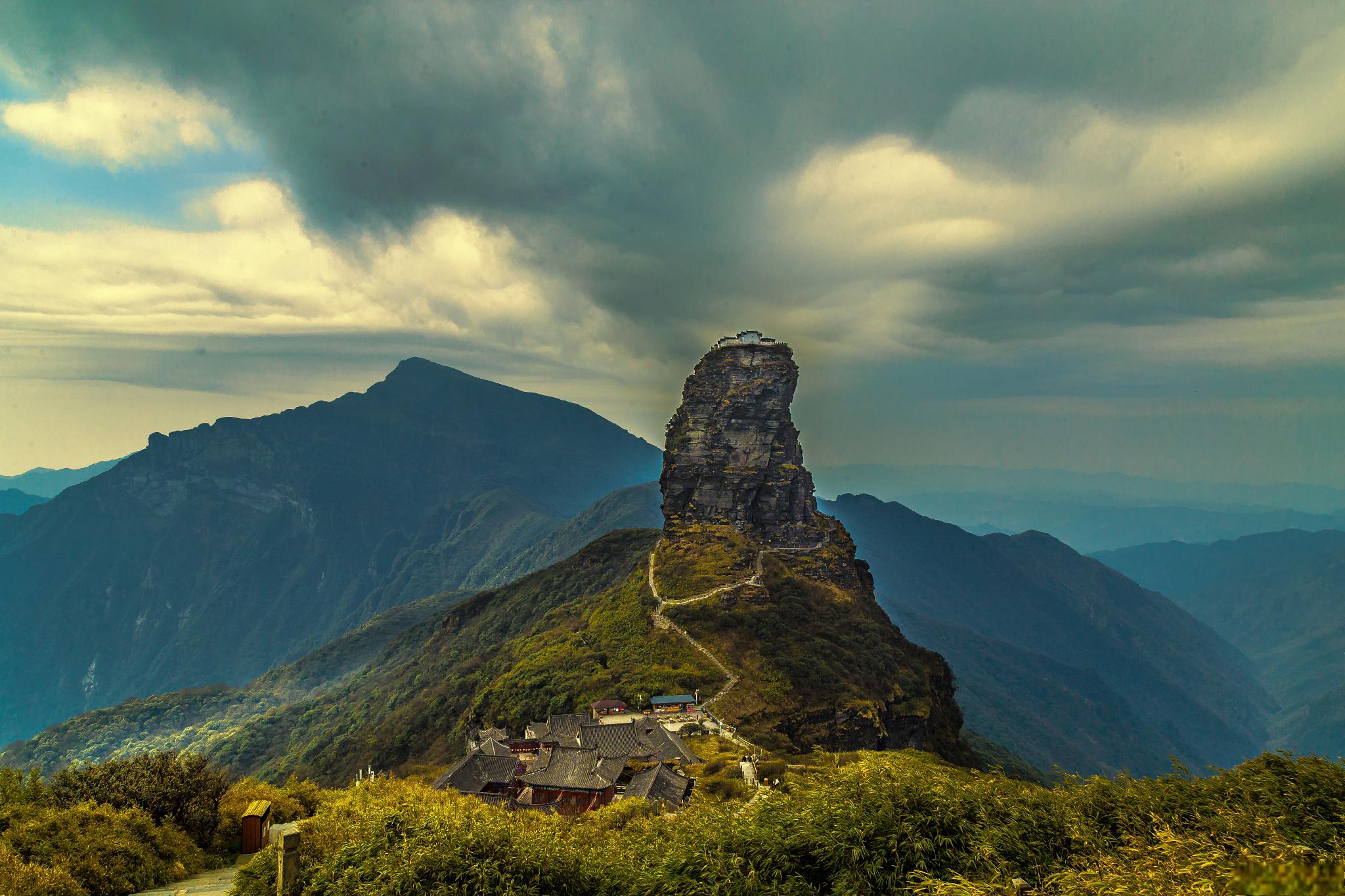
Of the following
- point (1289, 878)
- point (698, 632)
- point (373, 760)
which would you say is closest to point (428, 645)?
point (373, 760)

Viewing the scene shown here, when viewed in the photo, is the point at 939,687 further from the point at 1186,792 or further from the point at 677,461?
the point at 1186,792

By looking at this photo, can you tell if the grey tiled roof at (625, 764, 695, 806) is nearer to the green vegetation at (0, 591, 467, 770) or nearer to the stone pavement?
the stone pavement

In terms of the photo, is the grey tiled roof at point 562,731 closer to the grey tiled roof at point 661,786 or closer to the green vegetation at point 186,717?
the grey tiled roof at point 661,786

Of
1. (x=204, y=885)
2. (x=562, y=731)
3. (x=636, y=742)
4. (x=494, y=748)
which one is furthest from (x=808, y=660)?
(x=204, y=885)

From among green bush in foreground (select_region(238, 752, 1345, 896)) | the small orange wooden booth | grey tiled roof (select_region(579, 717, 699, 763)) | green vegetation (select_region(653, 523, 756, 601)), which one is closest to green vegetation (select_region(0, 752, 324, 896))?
the small orange wooden booth

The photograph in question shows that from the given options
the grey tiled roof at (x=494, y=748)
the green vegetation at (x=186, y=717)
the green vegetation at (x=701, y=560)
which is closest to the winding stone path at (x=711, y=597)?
the green vegetation at (x=701, y=560)

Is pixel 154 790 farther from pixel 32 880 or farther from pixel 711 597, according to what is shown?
pixel 711 597
